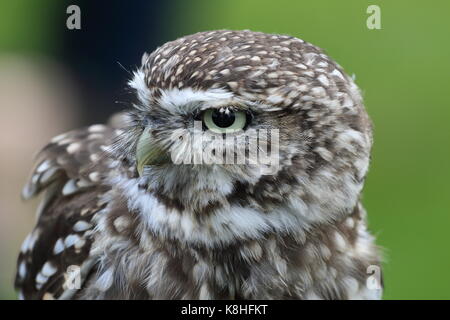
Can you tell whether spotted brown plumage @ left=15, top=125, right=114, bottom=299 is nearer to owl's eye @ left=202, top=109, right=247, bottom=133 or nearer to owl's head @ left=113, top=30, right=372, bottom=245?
owl's head @ left=113, top=30, right=372, bottom=245

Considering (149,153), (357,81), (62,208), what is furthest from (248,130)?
(357,81)

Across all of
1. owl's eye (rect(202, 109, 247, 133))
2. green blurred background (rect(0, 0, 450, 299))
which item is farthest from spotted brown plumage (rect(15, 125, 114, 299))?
green blurred background (rect(0, 0, 450, 299))

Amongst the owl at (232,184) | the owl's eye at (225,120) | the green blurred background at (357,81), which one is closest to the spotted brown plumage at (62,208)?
the owl at (232,184)

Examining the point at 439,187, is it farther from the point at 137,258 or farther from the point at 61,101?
the point at 137,258

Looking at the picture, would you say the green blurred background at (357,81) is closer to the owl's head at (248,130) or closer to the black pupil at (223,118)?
the owl's head at (248,130)

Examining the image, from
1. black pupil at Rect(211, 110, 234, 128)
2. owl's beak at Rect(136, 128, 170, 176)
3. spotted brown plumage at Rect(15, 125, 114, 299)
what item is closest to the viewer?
black pupil at Rect(211, 110, 234, 128)

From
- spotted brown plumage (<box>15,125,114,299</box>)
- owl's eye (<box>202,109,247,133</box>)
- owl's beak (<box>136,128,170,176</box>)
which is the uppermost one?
owl's eye (<box>202,109,247,133</box>)

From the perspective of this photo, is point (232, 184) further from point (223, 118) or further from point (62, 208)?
point (62, 208)
